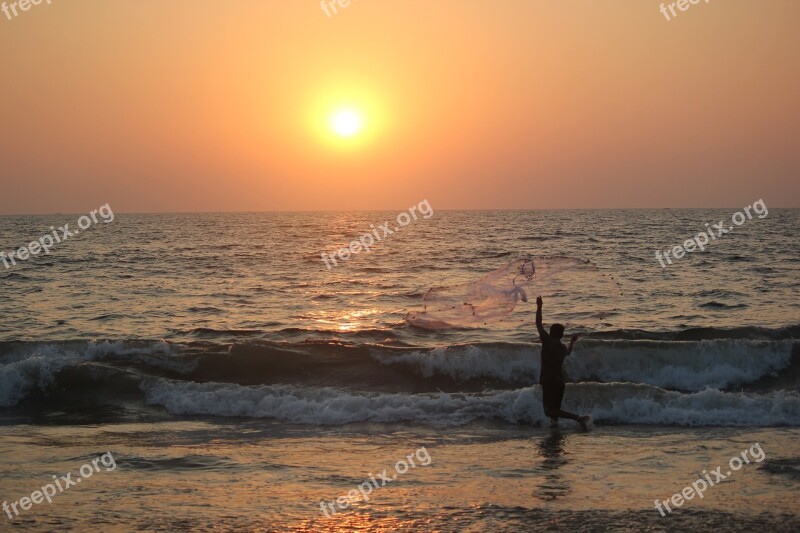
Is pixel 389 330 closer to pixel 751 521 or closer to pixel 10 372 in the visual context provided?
pixel 10 372

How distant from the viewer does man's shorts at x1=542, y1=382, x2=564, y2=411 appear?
11.6m

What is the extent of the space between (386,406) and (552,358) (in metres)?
3.03

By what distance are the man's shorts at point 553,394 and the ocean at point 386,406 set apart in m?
0.42

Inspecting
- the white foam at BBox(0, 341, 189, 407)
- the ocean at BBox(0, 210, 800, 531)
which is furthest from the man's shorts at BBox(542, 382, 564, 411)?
the white foam at BBox(0, 341, 189, 407)

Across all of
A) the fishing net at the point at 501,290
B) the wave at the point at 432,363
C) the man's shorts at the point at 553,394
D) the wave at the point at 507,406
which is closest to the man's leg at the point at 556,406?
the man's shorts at the point at 553,394

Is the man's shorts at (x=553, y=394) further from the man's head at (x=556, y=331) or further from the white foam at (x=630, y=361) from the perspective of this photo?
the white foam at (x=630, y=361)

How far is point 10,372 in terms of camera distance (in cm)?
1522

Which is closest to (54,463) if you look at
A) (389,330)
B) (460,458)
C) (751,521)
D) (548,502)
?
(460,458)

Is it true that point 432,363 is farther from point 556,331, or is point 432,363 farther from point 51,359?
point 51,359

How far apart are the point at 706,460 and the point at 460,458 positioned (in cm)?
298

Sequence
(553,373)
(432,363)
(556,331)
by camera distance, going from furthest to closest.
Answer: (432,363) < (553,373) < (556,331)

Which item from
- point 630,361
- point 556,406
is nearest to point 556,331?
point 556,406

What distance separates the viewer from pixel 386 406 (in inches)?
516

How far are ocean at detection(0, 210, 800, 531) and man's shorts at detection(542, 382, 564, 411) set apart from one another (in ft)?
1.39
